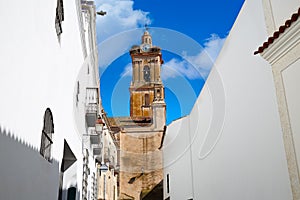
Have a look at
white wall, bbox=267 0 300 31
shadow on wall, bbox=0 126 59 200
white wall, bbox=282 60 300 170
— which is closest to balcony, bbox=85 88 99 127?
shadow on wall, bbox=0 126 59 200

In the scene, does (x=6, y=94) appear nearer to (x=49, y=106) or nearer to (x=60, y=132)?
(x=49, y=106)

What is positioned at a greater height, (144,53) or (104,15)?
(144,53)

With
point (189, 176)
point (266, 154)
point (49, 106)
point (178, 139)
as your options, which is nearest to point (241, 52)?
point (266, 154)

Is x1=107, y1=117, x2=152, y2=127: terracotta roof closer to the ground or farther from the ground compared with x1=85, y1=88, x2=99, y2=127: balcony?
farther from the ground

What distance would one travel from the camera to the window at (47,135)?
4559 millimetres

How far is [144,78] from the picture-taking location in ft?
139

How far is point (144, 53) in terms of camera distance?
138 ft

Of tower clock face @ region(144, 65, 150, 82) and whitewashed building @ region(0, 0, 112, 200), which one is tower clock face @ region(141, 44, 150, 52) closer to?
tower clock face @ region(144, 65, 150, 82)

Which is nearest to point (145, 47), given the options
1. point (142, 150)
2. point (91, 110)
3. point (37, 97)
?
point (142, 150)

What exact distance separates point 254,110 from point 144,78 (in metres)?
37.9

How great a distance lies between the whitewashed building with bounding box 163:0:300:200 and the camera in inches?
127

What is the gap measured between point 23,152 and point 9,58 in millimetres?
1191

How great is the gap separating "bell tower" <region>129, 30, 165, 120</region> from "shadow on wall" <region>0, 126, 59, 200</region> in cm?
3480

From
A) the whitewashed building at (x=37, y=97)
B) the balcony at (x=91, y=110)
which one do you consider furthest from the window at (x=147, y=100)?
the whitewashed building at (x=37, y=97)
